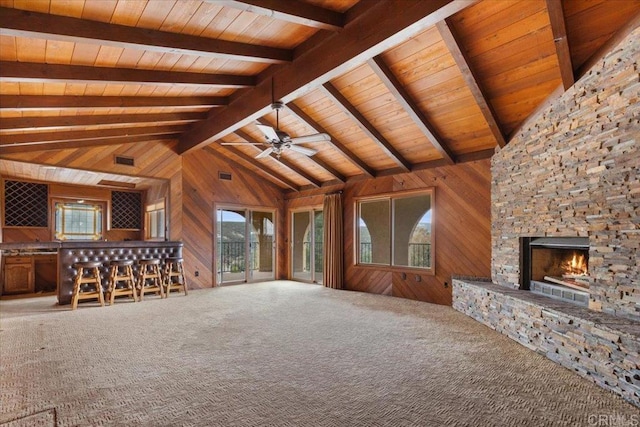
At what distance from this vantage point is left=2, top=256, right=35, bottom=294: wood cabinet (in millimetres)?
6281

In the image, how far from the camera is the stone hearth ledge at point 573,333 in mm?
2422

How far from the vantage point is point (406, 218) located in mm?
8891

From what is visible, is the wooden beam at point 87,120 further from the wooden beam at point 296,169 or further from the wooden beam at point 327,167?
the wooden beam at point 327,167

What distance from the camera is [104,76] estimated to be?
3.72 meters

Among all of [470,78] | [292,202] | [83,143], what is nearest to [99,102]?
[83,143]

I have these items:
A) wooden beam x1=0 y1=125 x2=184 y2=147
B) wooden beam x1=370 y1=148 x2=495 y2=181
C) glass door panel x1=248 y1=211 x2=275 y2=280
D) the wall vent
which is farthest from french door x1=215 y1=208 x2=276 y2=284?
wooden beam x1=370 y1=148 x2=495 y2=181

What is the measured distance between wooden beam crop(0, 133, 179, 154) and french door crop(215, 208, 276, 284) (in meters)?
2.13

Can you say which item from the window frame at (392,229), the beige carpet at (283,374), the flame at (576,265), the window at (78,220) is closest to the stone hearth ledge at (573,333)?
the beige carpet at (283,374)

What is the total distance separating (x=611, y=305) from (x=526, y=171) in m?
1.90

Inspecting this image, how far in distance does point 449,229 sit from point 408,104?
A: 2.44m

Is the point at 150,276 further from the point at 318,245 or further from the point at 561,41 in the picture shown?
the point at 561,41

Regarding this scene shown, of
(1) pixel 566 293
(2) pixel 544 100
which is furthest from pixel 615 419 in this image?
(2) pixel 544 100

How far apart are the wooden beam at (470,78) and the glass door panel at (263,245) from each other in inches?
238

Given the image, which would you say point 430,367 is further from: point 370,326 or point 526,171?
point 526,171
